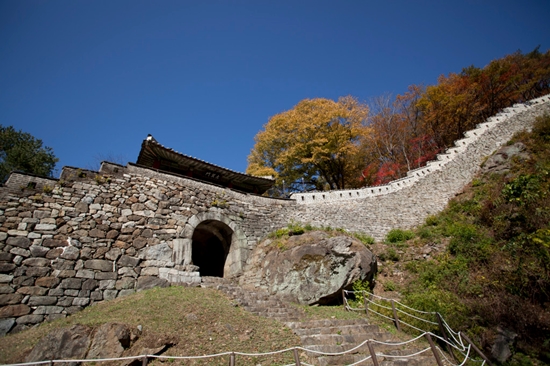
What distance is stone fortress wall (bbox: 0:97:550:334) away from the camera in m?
8.42

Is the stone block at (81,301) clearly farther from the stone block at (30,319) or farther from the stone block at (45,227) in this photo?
the stone block at (45,227)

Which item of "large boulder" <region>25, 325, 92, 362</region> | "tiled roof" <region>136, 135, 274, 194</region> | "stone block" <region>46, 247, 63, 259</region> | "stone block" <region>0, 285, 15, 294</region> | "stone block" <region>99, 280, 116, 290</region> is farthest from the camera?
"tiled roof" <region>136, 135, 274, 194</region>

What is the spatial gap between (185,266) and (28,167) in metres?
15.6

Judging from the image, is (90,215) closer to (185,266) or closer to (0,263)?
(0,263)

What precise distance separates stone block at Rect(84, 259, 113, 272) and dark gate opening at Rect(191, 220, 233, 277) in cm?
446

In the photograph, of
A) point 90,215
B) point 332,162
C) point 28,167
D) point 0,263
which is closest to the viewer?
point 0,263

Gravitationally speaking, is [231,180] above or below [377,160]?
below

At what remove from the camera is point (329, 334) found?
7410 mm

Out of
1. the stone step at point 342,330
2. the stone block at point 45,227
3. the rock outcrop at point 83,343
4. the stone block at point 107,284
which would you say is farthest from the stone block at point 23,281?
the stone step at point 342,330

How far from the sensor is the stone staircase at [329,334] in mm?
6312

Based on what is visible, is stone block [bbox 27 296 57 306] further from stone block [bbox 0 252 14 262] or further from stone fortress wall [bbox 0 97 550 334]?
stone block [bbox 0 252 14 262]

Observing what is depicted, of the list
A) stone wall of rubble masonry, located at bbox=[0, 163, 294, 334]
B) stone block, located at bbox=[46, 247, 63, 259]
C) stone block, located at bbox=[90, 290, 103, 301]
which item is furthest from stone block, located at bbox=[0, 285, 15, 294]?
stone block, located at bbox=[90, 290, 103, 301]

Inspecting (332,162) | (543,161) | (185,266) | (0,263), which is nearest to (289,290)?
(185,266)

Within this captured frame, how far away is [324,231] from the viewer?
12.7m
